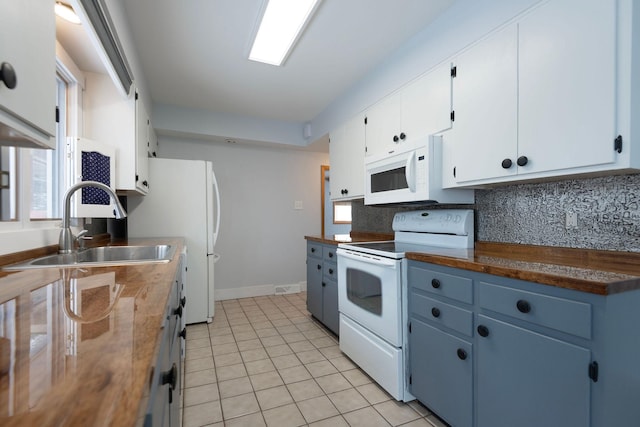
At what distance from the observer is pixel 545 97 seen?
138 cm

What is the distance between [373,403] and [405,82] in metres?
2.23

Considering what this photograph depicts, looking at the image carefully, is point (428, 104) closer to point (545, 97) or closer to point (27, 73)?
point (545, 97)

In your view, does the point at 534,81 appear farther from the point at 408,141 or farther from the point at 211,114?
the point at 211,114

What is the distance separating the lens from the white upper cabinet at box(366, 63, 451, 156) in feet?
6.31

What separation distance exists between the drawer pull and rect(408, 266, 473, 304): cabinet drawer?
0.72 feet

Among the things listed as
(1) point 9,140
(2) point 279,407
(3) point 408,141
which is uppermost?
(3) point 408,141

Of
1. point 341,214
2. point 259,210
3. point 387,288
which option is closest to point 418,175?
point 387,288

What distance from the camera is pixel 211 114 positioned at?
12.0ft

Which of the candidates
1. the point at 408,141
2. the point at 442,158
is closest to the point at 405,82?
the point at 408,141

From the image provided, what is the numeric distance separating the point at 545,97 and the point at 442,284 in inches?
39.1

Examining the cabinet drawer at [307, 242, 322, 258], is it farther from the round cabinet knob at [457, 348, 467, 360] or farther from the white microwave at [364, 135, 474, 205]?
the round cabinet knob at [457, 348, 467, 360]

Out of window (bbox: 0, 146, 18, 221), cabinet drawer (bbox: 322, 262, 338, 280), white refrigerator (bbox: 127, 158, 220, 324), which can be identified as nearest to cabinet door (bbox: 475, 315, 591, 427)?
cabinet drawer (bbox: 322, 262, 338, 280)

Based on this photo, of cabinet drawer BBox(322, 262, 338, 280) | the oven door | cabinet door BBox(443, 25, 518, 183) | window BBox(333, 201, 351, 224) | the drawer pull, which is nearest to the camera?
the drawer pull

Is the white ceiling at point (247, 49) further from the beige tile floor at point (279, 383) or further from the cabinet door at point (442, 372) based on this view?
the beige tile floor at point (279, 383)
